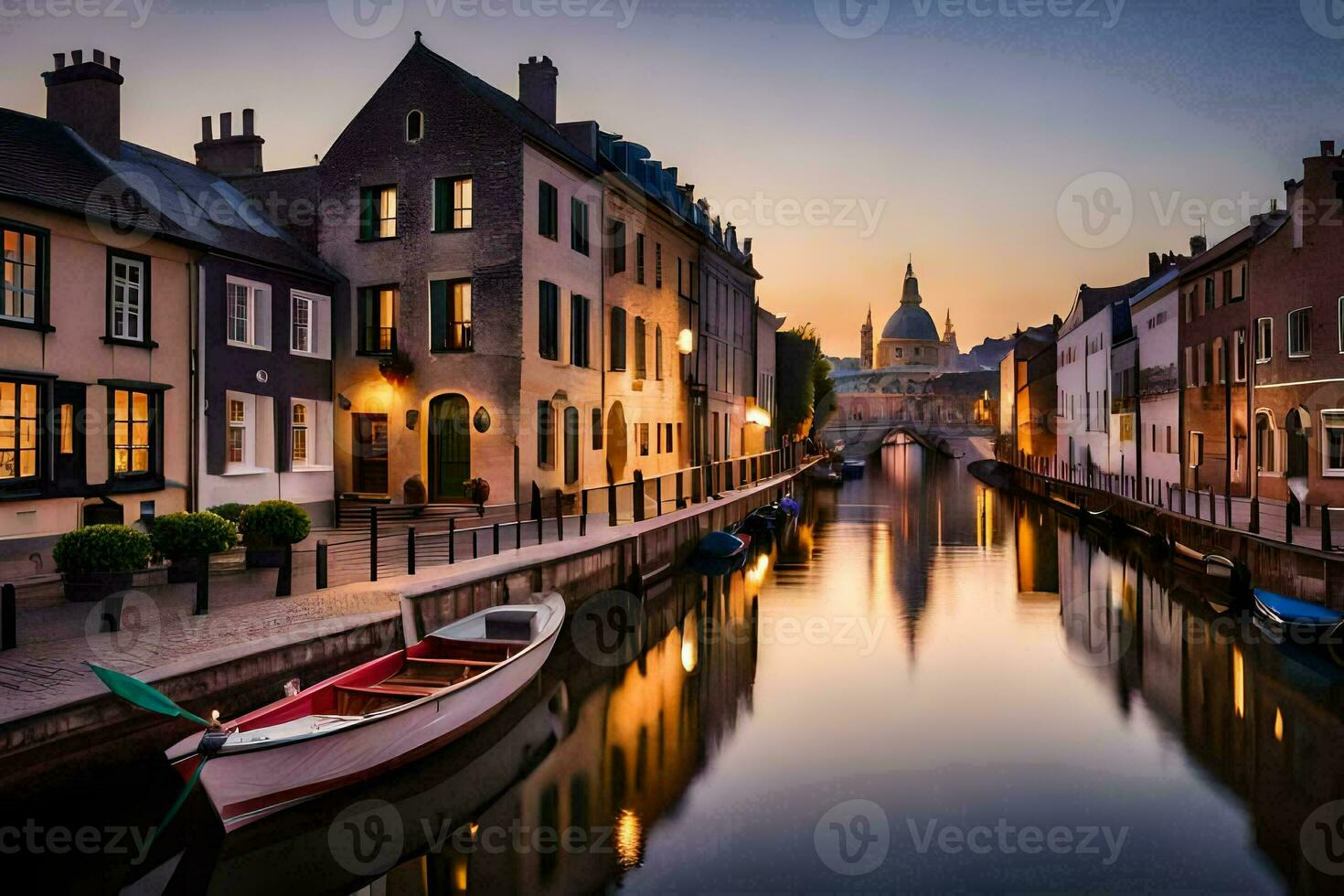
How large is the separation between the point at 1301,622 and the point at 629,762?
13050 millimetres

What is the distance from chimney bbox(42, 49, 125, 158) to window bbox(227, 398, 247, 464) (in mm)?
5891

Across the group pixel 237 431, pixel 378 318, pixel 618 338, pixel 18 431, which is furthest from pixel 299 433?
pixel 618 338

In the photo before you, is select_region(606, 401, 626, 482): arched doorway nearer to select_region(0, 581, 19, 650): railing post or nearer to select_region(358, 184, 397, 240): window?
select_region(358, 184, 397, 240): window

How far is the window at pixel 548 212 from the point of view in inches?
986

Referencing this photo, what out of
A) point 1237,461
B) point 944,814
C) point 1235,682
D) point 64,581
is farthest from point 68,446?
point 1237,461

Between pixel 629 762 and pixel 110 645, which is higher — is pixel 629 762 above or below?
below

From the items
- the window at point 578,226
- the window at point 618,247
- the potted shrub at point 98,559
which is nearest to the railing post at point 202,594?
the potted shrub at point 98,559

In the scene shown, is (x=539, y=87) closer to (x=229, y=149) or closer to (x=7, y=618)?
(x=229, y=149)

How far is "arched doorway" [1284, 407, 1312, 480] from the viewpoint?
2695cm

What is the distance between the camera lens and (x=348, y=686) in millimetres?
11445

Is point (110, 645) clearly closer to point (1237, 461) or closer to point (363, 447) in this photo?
point (363, 447)

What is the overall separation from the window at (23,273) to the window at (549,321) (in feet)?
37.3

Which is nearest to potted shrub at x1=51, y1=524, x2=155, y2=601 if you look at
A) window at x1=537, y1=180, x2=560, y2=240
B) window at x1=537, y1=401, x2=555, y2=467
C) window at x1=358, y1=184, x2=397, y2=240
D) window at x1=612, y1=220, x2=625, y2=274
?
window at x1=537, y1=401, x2=555, y2=467

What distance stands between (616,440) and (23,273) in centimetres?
1786
